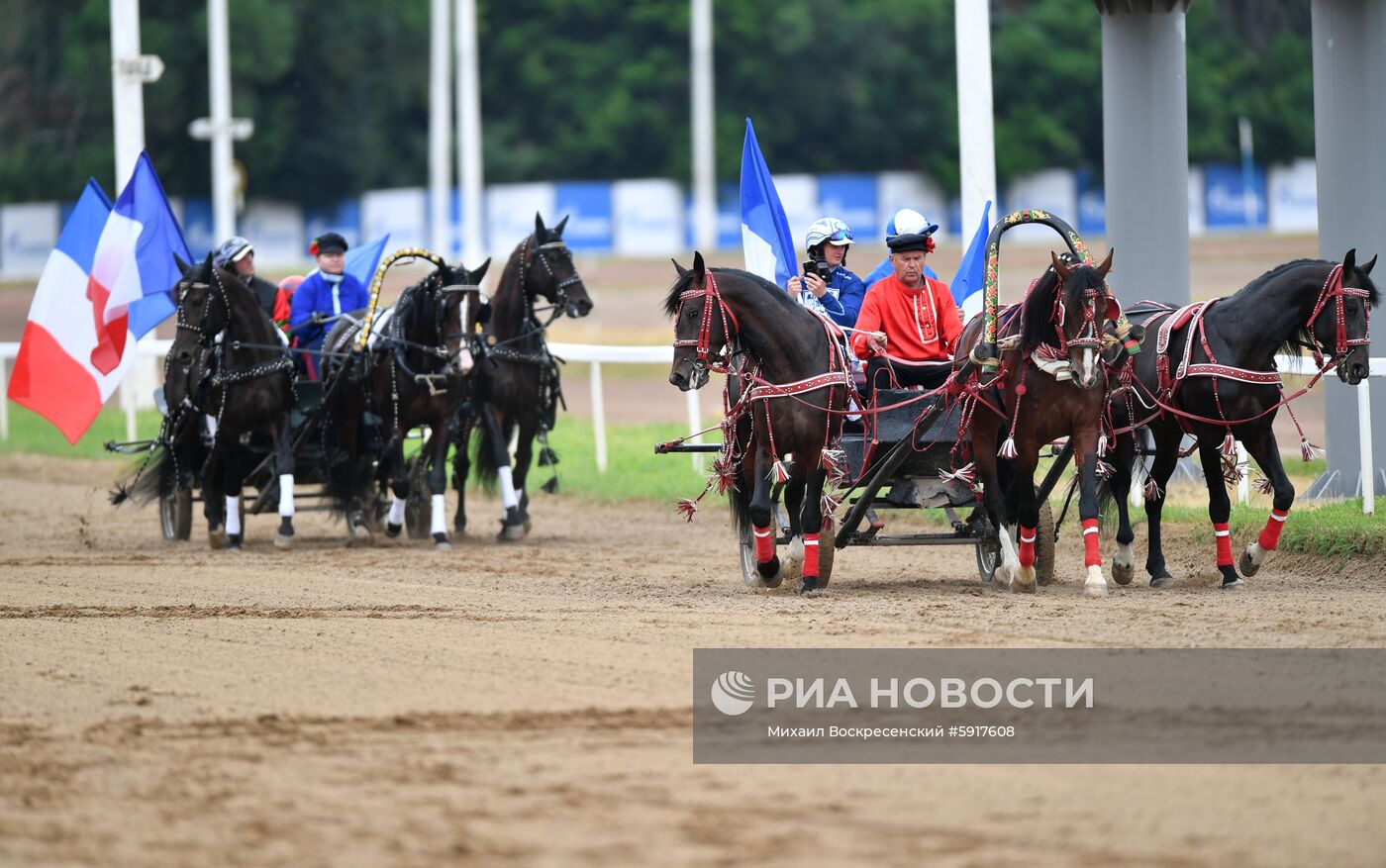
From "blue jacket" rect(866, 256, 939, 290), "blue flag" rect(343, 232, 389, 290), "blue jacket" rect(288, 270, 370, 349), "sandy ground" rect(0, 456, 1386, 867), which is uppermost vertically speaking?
"blue flag" rect(343, 232, 389, 290)

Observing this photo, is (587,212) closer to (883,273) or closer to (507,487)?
(507,487)

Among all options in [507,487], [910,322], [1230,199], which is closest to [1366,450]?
[910,322]

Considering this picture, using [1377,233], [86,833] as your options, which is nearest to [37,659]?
[86,833]

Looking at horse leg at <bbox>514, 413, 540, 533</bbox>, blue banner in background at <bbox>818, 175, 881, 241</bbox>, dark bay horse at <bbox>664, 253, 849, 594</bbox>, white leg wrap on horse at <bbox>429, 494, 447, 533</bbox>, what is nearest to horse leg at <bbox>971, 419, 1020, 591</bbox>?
dark bay horse at <bbox>664, 253, 849, 594</bbox>

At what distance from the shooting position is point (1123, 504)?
11.6 meters

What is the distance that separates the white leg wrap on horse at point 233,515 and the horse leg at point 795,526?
16.8ft

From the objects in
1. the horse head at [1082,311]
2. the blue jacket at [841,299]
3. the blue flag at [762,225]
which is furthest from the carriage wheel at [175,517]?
the horse head at [1082,311]

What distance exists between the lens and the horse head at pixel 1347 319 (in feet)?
35.0

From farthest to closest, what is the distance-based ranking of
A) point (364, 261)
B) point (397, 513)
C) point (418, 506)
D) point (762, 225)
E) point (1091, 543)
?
1. point (364, 261)
2. point (418, 506)
3. point (397, 513)
4. point (762, 225)
5. point (1091, 543)

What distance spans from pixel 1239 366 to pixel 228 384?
7.38m

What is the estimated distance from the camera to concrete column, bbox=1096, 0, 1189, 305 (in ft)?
49.6

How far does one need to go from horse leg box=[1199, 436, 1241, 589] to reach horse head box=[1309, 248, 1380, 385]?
862 millimetres

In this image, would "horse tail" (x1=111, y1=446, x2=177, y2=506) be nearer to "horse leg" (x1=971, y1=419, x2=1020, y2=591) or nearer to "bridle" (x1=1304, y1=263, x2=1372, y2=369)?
"horse leg" (x1=971, y1=419, x2=1020, y2=591)

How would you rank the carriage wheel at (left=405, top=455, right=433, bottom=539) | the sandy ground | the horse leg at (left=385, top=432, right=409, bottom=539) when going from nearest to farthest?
the sandy ground → the horse leg at (left=385, top=432, right=409, bottom=539) → the carriage wheel at (left=405, top=455, right=433, bottom=539)
